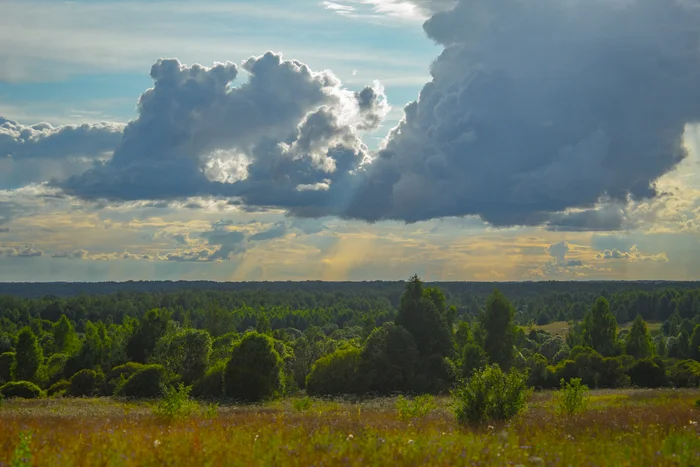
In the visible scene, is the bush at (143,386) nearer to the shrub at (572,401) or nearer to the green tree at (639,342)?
the shrub at (572,401)

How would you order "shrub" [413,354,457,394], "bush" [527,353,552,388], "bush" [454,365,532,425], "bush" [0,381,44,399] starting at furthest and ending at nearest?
"bush" [527,353,552,388] < "bush" [0,381,44,399] < "shrub" [413,354,457,394] < "bush" [454,365,532,425]

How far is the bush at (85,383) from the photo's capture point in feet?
234

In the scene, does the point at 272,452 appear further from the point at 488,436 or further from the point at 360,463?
the point at 488,436

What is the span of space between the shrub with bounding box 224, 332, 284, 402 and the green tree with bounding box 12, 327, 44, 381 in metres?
40.9

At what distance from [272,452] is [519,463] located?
13.6ft

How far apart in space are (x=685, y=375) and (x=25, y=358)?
77314 mm

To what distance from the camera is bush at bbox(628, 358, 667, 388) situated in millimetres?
67812

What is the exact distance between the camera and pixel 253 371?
61375mm

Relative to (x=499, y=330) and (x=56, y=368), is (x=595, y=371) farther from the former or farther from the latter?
(x=56, y=368)

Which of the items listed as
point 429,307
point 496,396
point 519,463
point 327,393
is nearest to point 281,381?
point 327,393

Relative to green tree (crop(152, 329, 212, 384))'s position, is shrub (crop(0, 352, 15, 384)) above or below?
below

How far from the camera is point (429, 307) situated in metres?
72.8

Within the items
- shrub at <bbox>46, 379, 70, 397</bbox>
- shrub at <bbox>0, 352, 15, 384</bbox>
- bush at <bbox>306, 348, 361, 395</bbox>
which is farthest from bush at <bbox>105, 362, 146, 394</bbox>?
shrub at <bbox>0, 352, 15, 384</bbox>

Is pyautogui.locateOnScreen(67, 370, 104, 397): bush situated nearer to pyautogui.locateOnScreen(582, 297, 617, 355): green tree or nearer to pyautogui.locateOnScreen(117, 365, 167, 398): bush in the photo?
pyautogui.locateOnScreen(117, 365, 167, 398): bush
